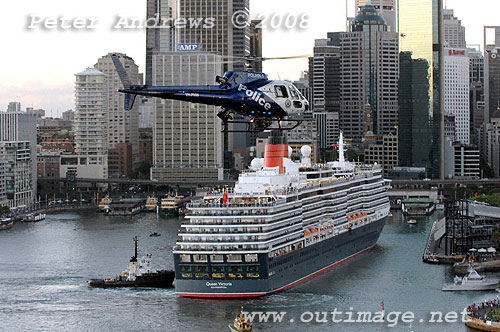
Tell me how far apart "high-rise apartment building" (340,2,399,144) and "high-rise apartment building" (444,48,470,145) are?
9.21m

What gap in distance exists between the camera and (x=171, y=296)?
41.1 metres

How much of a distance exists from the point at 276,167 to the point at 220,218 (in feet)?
26.1

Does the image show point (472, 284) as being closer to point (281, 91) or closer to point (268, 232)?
point (268, 232)

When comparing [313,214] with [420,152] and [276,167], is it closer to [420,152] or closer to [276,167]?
[276,167]

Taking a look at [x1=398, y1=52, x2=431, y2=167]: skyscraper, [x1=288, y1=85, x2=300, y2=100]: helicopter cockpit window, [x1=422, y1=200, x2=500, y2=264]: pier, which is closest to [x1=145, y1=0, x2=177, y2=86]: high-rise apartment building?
[x1=398, y1=52, x2=431, y2=167]: skyscraper

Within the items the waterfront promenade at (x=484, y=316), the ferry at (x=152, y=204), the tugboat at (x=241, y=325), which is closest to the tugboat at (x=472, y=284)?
the waterfront promenade at (x=484, y=316)

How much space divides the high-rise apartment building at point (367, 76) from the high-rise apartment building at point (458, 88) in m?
9.21

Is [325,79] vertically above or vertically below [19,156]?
above

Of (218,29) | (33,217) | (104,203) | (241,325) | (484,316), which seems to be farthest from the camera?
(218,29)

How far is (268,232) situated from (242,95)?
5.82 metres

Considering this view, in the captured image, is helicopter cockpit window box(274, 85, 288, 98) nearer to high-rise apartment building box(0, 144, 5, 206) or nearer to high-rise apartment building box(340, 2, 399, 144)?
high-rise apartment building box(0, 144, 5, 206)

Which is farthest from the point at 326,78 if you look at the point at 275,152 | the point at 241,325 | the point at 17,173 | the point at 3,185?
the point at 241,325

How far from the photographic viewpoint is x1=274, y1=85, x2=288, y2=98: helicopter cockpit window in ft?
141

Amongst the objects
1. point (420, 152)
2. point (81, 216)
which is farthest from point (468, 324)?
point (420, 152)
